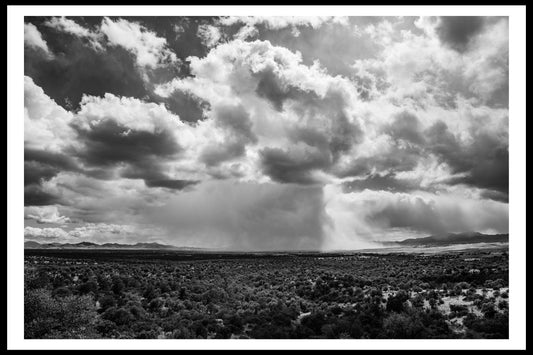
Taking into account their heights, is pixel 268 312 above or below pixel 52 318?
below

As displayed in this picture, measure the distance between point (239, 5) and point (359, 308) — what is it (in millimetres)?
15116

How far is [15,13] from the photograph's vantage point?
46.5ft

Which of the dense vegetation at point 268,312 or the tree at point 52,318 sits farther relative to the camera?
the tree at point 52,318

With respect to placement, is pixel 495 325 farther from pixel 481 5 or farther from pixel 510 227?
pixel 481 5

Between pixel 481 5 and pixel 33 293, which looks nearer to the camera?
pixel 481 5

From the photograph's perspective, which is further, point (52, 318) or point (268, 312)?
point (268, 312)

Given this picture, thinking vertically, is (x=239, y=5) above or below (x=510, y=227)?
above

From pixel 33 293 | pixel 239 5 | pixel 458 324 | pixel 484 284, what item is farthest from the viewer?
pixel 484 284

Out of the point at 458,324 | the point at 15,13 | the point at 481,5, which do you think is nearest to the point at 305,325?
the point at 458,324

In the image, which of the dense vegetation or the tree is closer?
the dense vegetation
